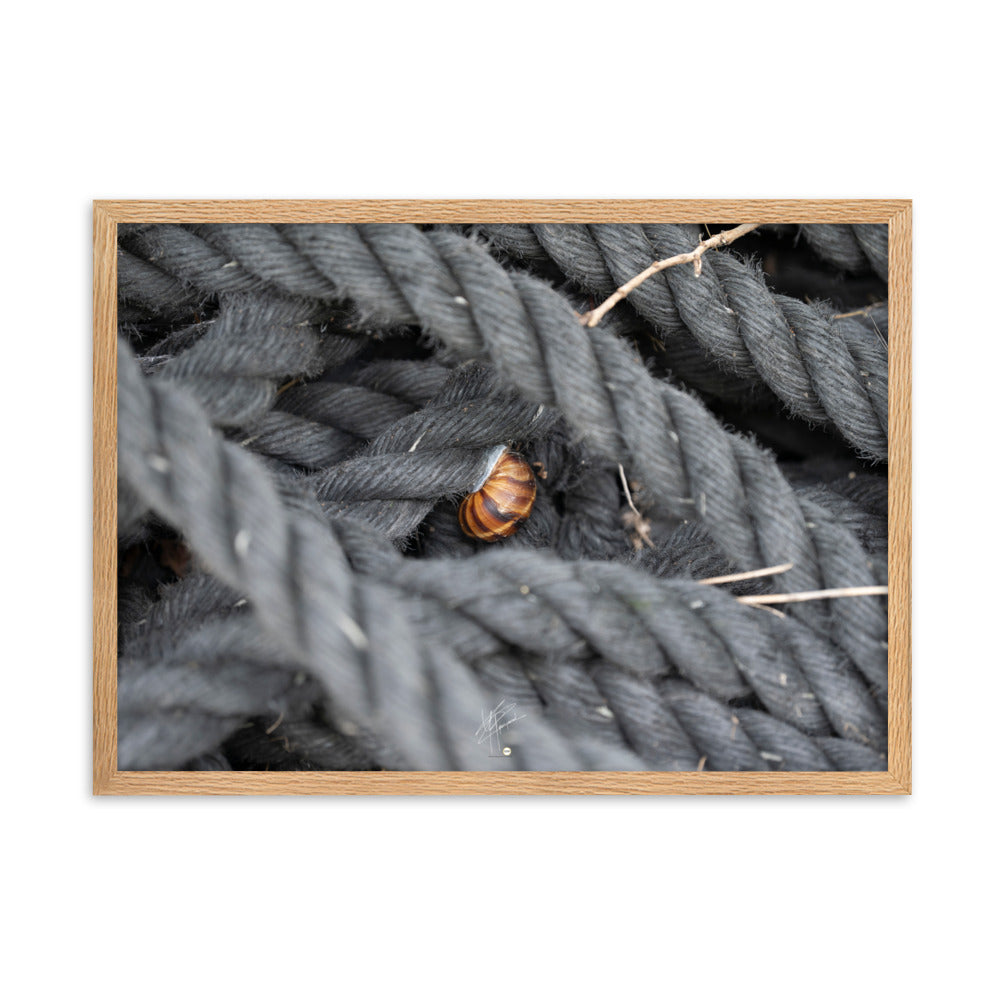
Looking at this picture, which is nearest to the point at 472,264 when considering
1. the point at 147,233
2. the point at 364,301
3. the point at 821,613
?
the point at 364,301

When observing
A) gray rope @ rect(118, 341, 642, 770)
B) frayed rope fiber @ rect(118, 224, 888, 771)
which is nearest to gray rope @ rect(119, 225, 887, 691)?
frayed rope fiber @ rect(118, 224, 888, 771)

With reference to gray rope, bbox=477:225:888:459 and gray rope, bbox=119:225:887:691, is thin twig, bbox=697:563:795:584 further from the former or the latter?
gray rope, bbox=477:225:888:459

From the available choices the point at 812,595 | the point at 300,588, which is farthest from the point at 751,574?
the point at 300,588

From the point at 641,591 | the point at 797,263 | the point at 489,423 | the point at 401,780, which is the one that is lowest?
the point at 401,780

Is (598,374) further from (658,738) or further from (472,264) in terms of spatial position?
(658,738)

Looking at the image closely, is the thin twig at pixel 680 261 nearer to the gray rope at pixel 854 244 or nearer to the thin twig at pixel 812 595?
the gray rope at pixel 854 244

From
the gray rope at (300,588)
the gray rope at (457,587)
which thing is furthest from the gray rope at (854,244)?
the gray rope at (300,588)

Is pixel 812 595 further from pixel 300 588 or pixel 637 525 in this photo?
pixel 300 588
